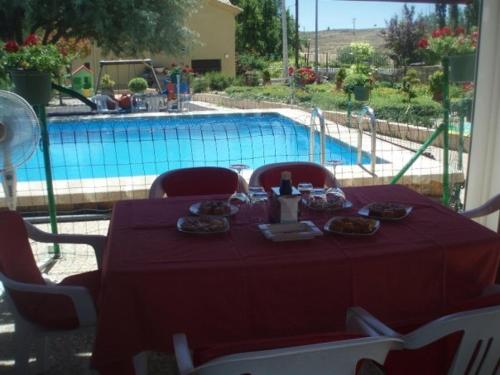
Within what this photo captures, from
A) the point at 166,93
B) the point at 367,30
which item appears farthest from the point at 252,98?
the point at 367,30

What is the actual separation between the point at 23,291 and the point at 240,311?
31.3 inches

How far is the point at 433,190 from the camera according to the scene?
465cm

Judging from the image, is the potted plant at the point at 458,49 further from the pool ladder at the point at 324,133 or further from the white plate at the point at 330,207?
the white plate at the point at 330,207

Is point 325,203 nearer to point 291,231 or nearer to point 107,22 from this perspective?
point 291,231

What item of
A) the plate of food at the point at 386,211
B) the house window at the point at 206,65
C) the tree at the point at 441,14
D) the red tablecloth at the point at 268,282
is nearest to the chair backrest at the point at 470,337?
the red tablecloth at the point at 268,282

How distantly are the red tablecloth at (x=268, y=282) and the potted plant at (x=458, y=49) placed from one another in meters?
2.16

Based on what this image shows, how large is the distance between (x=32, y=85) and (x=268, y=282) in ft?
7.63

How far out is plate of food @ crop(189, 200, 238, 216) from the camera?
2170 millimetres

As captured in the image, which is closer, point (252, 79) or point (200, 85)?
point (200, 85)

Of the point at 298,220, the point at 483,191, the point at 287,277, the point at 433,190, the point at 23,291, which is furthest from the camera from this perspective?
the point at 433,190

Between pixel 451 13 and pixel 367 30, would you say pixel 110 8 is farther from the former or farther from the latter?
pixel 451 13

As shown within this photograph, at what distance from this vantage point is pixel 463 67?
3.73 metres

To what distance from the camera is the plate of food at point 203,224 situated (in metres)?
1.94

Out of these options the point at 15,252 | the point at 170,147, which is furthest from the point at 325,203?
the point at 170,147
